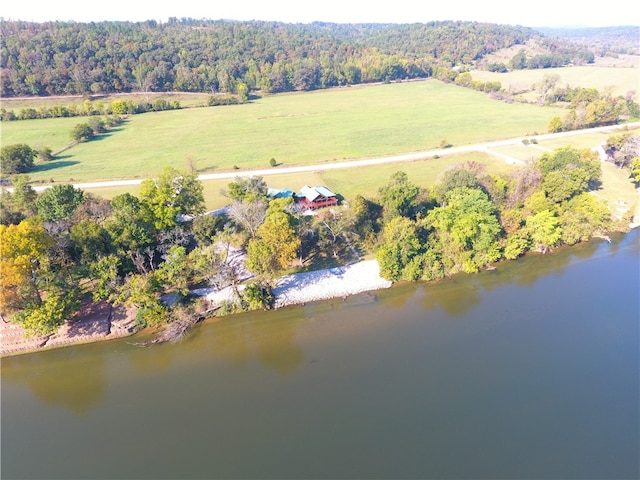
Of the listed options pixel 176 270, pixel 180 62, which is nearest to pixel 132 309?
pixel 176 270

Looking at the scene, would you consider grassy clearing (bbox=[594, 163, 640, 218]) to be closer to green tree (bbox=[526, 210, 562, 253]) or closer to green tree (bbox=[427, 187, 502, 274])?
green tree (bbox=[526, 210, 562, 253])

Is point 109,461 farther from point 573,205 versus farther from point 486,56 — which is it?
point 486,56

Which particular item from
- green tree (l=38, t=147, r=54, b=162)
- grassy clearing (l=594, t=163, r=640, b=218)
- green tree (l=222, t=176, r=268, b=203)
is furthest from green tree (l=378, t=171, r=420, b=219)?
green tree (l=38, t=147, r=54, b=162)

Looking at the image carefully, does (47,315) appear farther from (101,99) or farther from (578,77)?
(578,77)

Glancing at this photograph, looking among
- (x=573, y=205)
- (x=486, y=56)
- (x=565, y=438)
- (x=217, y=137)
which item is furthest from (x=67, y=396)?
(x=486, y=56)

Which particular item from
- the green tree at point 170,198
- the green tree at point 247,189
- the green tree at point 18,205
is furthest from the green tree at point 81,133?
the green tree at point 247,189
